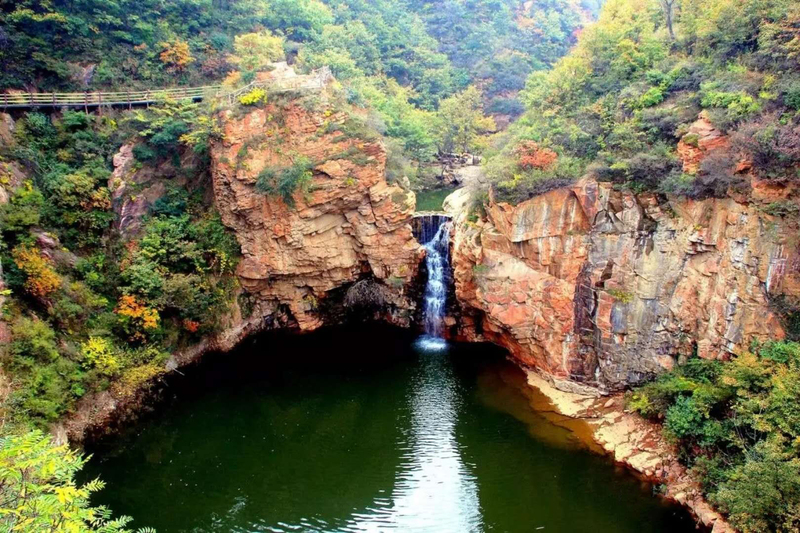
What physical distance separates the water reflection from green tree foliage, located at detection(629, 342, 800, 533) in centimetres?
616

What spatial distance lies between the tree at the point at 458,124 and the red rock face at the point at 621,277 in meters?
17.7

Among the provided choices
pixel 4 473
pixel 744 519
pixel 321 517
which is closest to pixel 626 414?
pixel 744 519

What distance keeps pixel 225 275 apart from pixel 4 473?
1559cm

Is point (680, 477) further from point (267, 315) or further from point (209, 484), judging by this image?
point (267, 315)

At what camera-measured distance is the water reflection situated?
14805 mm

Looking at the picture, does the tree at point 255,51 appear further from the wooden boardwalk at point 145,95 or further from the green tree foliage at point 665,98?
the green tree foliage at point 665,98

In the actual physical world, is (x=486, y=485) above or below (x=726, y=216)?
below

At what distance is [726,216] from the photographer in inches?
622

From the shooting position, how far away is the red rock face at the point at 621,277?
15.4 m

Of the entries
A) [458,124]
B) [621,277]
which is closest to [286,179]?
[621,277]

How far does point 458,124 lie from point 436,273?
16958 mm

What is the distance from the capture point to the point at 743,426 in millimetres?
14383

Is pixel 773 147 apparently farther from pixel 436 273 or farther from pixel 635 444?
pixel 436 273

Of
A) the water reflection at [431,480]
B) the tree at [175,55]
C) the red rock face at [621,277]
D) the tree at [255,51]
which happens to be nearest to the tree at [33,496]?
the water reflection at [431,480]
